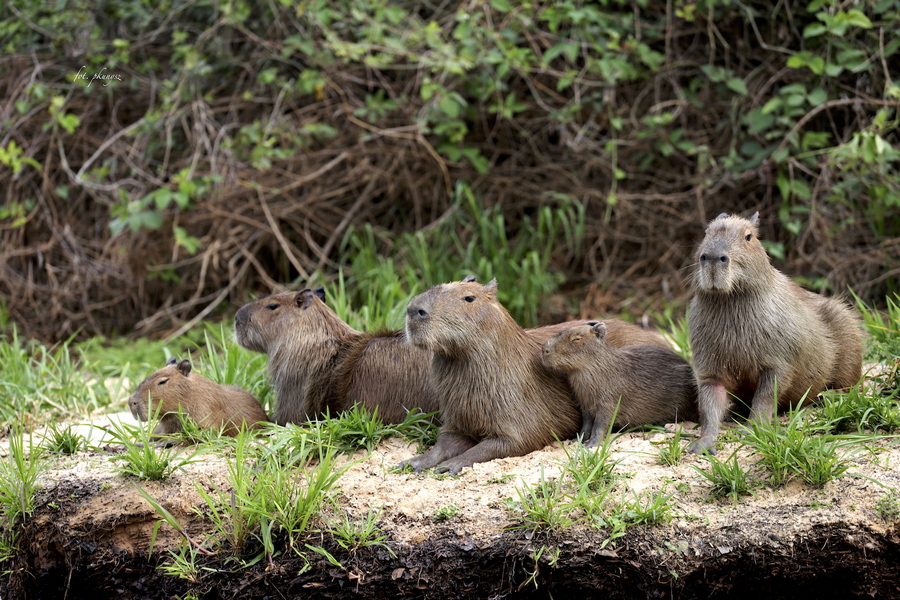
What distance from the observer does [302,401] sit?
14.1 feet

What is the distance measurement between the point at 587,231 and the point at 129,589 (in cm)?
505

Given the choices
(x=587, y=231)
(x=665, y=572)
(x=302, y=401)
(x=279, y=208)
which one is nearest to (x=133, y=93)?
(x=279, y=208)

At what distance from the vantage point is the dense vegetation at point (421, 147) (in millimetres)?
6602

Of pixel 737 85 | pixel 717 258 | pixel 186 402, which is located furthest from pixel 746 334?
pixel 737 85

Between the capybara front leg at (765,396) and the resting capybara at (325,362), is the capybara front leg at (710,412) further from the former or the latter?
the resting capybara at (325,362)

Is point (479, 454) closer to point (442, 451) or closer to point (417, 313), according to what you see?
point (442, 451)

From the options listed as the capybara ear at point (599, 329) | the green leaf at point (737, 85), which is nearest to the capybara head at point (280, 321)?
the capybara ear at point (599, 329)

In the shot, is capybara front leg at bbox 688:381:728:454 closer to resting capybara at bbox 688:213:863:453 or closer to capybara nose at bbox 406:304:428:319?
resting capybara at bbox 688:213:863:453

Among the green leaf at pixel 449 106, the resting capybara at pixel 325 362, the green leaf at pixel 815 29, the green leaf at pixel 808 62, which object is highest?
the green leaf at pixel 815 29

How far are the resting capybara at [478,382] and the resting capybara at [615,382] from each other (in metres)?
0.14

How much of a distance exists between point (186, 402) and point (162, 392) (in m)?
0.12

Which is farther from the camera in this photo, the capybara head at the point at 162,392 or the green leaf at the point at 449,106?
the green leaf at the point at 449,106

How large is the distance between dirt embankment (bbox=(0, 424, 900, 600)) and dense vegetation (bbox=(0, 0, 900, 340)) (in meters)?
3.24

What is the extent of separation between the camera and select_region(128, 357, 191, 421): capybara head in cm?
423
